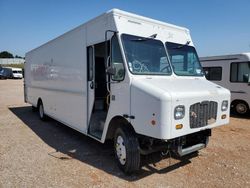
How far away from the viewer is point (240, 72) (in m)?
10.4

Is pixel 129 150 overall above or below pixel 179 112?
below

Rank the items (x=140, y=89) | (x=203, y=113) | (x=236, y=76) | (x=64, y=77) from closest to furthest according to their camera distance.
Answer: (x=140, y=89) < (x=203, y=113) < (x=64, y=77) < (x=236, y=76)

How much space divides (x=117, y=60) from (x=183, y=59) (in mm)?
1688

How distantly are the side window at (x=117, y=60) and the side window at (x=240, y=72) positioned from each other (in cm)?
787

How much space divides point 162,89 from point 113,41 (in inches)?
55.9

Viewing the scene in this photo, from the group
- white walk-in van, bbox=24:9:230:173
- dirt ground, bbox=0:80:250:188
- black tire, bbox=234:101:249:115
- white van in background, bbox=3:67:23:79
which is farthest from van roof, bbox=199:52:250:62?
white van in background, bbox=3:67:23:79

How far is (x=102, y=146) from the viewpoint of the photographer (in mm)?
5965

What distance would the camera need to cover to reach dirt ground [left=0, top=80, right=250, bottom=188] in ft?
13.2

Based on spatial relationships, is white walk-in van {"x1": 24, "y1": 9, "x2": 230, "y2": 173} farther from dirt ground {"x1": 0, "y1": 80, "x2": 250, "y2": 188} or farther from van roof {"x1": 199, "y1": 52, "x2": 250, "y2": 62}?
van roof {"x1": 199, "y1": 52, "x2": 250, "y2": 62}

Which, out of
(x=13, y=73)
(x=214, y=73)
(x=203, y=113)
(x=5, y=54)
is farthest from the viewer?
(x=5, y=54)

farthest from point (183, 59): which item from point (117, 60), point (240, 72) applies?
point (240, 72)

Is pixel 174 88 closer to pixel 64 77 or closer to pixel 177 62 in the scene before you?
pixel 177 62

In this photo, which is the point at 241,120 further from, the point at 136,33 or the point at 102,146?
the point at 136,33

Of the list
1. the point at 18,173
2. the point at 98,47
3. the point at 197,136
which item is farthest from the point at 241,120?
the point at 18,173
